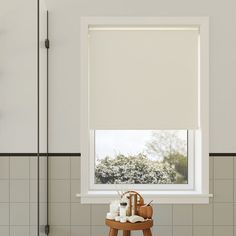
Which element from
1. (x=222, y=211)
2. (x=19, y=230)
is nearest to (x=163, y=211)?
(x=222, y=211)

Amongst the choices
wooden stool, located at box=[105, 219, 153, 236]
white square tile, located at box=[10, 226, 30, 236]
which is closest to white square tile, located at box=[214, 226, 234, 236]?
wooden stool, located at box=[105, 219, 153, 236]

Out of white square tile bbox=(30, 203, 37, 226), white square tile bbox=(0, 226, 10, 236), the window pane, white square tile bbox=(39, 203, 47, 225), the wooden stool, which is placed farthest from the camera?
the window pane

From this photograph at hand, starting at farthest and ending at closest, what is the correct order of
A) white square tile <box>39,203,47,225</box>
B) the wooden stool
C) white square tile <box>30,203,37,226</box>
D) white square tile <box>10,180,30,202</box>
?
white square tile <box>39,203,47,225</box>
the wooden stool
white square tile <box>30,203,37,226</box>
white square tile <box>10,180,30,202</box>

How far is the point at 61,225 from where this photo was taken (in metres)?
2.97

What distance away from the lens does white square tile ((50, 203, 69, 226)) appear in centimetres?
296

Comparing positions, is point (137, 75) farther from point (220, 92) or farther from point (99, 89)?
point (220, 92)

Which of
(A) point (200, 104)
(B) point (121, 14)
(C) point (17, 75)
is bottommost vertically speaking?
(A) point (200, 104)

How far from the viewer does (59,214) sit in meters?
2.97

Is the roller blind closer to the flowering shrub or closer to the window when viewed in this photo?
the window

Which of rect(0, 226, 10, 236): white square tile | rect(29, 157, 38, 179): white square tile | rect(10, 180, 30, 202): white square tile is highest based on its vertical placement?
rect(29, 157, 38, 179): white square tile

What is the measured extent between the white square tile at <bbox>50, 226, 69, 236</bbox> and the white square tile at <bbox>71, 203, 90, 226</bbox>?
2.9 inches

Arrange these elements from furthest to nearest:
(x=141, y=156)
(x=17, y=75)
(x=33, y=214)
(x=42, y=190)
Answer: (x=141, y=156), (x=42, y=190), (x=33, y=214), (x=17, y=75)

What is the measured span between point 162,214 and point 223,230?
462 millimetres

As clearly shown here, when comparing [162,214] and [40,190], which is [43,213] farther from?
[162,214]
